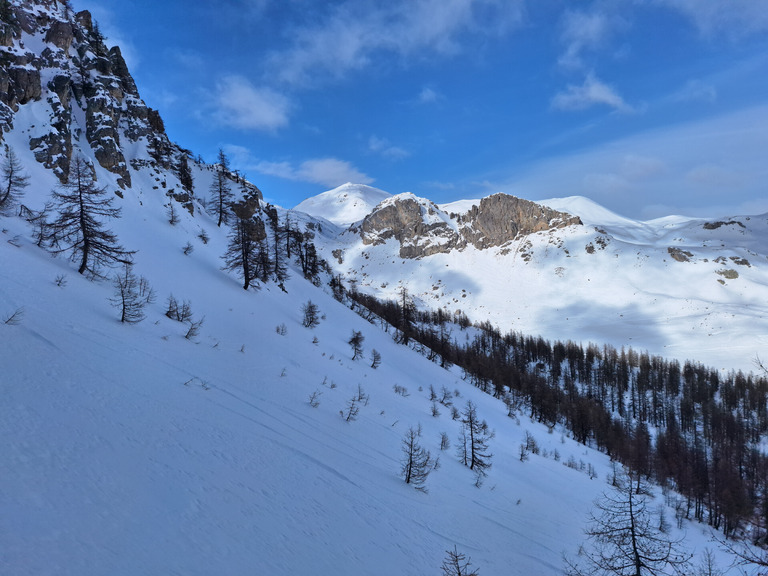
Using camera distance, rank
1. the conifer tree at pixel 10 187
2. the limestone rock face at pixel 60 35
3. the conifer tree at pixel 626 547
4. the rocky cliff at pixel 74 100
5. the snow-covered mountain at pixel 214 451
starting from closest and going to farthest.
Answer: the snow-covered mountain at pixel 214 451
the conifer tree at pixel 626 547
the conifer tree at pixel 10 187
the rocky cliff at pixel 74 100
the limestone rock face at pixel 60 35

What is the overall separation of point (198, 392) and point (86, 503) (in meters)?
5.79

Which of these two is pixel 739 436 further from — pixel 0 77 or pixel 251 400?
pixel 0 77

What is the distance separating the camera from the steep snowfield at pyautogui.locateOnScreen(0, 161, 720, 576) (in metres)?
4.89

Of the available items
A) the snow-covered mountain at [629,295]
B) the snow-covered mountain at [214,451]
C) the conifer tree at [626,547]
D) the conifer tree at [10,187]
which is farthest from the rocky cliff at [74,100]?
the snow-covered mountain at [629,295]

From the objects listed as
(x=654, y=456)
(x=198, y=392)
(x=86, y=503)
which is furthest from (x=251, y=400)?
(x=654, y=456)

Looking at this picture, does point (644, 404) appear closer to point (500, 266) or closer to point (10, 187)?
point (10, 187)

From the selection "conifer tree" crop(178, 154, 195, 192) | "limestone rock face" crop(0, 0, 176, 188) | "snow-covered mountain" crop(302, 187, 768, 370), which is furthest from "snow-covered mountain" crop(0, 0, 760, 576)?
"snow-covered mountain" crop(302, 187, 768, 370)

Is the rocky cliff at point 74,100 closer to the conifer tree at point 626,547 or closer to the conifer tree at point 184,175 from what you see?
the conifer tree at point 184,175

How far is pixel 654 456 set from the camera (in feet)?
177

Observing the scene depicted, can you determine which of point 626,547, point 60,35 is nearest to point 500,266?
point 60,35

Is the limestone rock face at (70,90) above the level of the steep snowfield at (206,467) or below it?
above

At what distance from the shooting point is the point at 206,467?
7.25 meters

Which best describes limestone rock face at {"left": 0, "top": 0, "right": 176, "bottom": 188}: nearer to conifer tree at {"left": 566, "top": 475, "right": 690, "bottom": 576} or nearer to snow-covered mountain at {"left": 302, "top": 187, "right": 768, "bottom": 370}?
conifer tree at {"left": 566, "top": 475, "right": 690, "bottom": 576}

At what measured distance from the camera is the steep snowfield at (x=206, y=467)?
4895 millimetres
